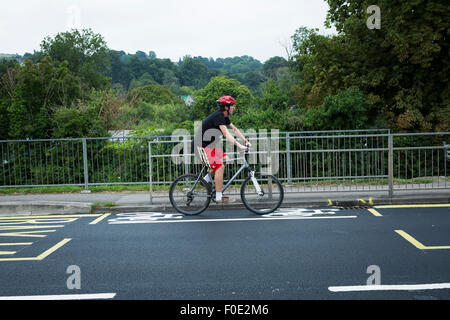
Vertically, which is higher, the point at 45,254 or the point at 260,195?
the point at 260,195

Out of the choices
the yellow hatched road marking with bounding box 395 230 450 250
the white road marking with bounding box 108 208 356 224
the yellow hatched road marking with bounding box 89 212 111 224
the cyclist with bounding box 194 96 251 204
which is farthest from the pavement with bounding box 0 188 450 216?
the yellow hatched road marking with bounding box 395 230 450 250

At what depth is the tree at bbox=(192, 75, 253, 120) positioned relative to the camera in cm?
7956

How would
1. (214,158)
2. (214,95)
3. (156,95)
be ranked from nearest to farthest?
1. (214,158)
2. (214,95)
3. (156,95)

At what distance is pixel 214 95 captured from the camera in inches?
3191

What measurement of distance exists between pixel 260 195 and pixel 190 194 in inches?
52.0

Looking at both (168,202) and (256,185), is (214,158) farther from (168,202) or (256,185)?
(168,202)

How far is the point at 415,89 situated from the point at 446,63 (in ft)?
4.46

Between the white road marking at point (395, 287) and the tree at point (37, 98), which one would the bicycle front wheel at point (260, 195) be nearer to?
the white road marking at point (395, 287)

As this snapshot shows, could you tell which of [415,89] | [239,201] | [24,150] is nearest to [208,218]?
[239,201]

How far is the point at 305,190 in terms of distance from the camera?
10875 millimetres

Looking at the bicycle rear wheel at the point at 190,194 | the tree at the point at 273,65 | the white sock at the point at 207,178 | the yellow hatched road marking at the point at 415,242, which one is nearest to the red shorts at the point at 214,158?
the white sock at the point at 207,178

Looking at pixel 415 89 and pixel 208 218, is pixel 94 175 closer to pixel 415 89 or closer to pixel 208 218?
pixel 208 218

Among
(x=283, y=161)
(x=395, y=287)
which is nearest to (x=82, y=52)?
(x=283, y=161)
